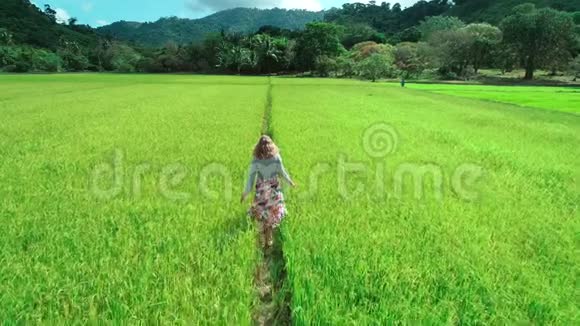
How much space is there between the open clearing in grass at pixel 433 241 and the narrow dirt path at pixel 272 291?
0.15 m

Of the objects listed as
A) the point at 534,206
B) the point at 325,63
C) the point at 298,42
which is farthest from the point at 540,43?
the point at 534,206

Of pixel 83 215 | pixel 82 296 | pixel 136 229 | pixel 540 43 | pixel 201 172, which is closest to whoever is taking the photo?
pixel 82 296

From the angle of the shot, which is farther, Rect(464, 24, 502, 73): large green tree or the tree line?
Rect(464, 24, 502, 73): large green tree

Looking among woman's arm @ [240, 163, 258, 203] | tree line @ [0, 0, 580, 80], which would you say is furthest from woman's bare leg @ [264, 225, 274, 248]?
tree line @ [0, 0, 580, 80]

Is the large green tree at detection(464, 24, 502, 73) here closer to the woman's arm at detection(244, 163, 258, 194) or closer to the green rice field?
the green rice field

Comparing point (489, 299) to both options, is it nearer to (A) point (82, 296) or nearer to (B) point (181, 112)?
(A) point (82, 296)

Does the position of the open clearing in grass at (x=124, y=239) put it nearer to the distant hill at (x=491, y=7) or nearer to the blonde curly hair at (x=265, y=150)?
the blonde curly hair at (x=265, y=150)

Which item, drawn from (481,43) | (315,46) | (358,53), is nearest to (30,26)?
(315,46)

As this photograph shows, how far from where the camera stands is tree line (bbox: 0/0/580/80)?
2071 inches

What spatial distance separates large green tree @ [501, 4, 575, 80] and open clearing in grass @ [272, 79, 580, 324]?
52.2 metres

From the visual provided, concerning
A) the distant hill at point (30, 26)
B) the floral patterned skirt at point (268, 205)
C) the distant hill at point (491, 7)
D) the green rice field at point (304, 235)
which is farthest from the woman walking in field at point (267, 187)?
the distant hill at point (491, 7)

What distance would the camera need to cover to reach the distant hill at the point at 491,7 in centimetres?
9388

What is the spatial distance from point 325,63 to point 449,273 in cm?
6395

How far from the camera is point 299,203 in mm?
4867
